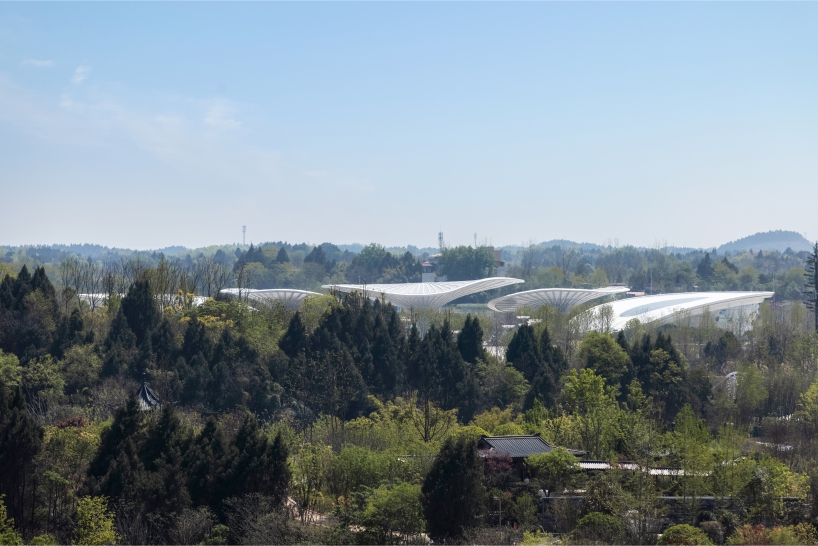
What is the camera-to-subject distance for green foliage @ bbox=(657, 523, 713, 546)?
71.4 ft

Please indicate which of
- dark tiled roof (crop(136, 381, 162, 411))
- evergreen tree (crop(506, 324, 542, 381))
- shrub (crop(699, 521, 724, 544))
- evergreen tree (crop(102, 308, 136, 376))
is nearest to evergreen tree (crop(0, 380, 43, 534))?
dark tiled roof (crop(136, 381, 162, 411))

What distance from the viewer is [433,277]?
140125mm

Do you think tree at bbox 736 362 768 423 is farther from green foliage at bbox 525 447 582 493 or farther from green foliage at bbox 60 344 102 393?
green foliage at bbox 60 344 102 393

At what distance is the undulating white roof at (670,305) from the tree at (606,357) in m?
26.5

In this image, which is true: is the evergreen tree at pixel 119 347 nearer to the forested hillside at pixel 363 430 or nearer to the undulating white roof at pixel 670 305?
the forested hillside at pixel 363 430

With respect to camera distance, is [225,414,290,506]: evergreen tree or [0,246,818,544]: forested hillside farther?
[225,414,290,506]: evergreen tree

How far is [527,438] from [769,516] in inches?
303

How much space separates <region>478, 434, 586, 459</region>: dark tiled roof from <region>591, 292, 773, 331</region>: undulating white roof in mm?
42647

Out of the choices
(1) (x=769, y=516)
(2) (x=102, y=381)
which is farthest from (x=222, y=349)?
(1) (x=769, y=516)

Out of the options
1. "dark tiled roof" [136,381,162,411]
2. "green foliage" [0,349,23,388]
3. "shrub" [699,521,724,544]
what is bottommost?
"shrub" [699,521,724,544]

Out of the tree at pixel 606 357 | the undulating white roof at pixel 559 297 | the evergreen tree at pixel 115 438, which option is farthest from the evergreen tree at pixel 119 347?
the undulating white roof at pixel 559 297

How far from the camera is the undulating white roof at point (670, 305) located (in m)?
75.4

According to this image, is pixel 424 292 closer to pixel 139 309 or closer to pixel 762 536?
pixel 139 309

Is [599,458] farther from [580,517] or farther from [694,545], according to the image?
[694,545]
